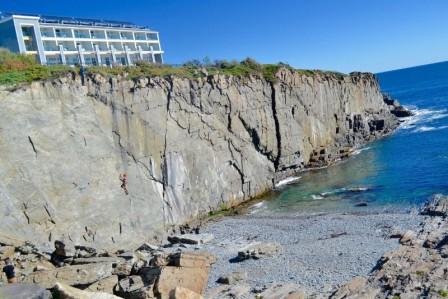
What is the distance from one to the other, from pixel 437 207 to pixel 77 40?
5198 cm

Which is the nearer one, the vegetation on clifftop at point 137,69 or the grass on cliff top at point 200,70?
the vegetation on clifftop at point 137,69

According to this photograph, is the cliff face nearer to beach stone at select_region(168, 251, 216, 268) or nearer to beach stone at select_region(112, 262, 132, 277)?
beach stone at select_region(112, 262, 132, 277)

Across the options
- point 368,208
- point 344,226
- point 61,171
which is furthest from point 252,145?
point 61,171

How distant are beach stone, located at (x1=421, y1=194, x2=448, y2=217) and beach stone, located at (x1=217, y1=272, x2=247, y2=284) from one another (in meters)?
16.2

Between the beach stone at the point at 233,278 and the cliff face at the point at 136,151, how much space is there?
12.0 metres

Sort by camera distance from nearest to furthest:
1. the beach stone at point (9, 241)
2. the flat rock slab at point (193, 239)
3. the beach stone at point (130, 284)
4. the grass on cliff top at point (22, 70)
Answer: the beach stone at point (130, 284) < the beach stone at point (9, 241) < the grass on cliff top at point (22, 70) < the flat rock slab at point (193, 239)

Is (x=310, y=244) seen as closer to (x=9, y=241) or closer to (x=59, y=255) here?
(x=59, y=255)

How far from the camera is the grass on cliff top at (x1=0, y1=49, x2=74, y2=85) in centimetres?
2975

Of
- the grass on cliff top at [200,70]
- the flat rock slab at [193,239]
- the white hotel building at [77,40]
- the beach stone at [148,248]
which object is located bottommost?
the flat rock slab at [193,239]

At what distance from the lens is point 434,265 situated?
19141 millimetres

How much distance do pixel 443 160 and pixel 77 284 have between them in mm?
42634

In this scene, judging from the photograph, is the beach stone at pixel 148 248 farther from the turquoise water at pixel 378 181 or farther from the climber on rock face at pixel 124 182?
the turquoise water at pixel 378 181

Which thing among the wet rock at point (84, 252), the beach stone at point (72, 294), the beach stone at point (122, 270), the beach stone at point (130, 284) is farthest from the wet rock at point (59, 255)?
the beach stone at point (72, 294)

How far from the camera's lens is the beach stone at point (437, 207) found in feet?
98.5
